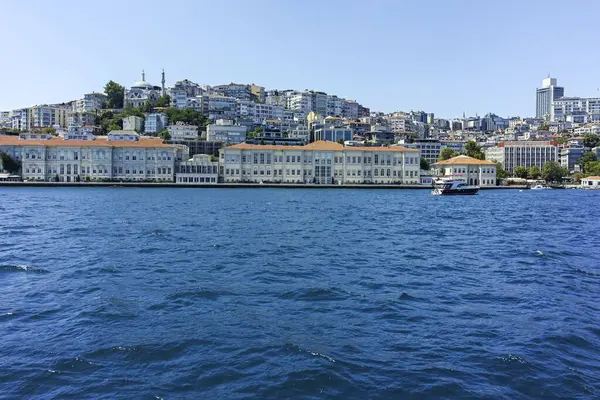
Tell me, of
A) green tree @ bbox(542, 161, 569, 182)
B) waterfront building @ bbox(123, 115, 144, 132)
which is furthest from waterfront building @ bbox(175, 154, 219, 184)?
green tree @ bbox(542, 161, 569, 182)

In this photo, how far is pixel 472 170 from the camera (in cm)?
9088

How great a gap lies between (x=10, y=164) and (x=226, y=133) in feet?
130

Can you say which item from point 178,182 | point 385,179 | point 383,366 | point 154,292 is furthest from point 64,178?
point 383,366

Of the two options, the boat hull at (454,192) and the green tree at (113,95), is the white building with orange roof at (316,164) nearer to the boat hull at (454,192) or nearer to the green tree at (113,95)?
the boat hull at (454,192)

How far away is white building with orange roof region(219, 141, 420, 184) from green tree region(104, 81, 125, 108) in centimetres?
6496

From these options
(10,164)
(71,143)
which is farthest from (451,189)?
(10,164)

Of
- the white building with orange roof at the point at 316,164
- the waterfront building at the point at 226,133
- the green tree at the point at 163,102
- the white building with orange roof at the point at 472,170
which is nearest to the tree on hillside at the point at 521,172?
the white building with orange roof at the point at 472,170

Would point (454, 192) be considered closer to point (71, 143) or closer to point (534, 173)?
point (534, 173)

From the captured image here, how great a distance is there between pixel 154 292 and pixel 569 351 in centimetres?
840

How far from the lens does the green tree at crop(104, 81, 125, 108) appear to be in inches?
5359

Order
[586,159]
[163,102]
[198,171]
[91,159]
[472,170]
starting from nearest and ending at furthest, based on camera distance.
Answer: [91,159], [198,171], [472,170], [586,159], [163,102]

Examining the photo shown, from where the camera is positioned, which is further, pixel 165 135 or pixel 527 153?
pixel 527 153

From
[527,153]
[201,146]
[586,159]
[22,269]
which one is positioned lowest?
[22,269]

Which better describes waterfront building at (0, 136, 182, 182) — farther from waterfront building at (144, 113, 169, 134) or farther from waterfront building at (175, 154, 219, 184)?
waterfront building at (144, 113, 169, 134)
